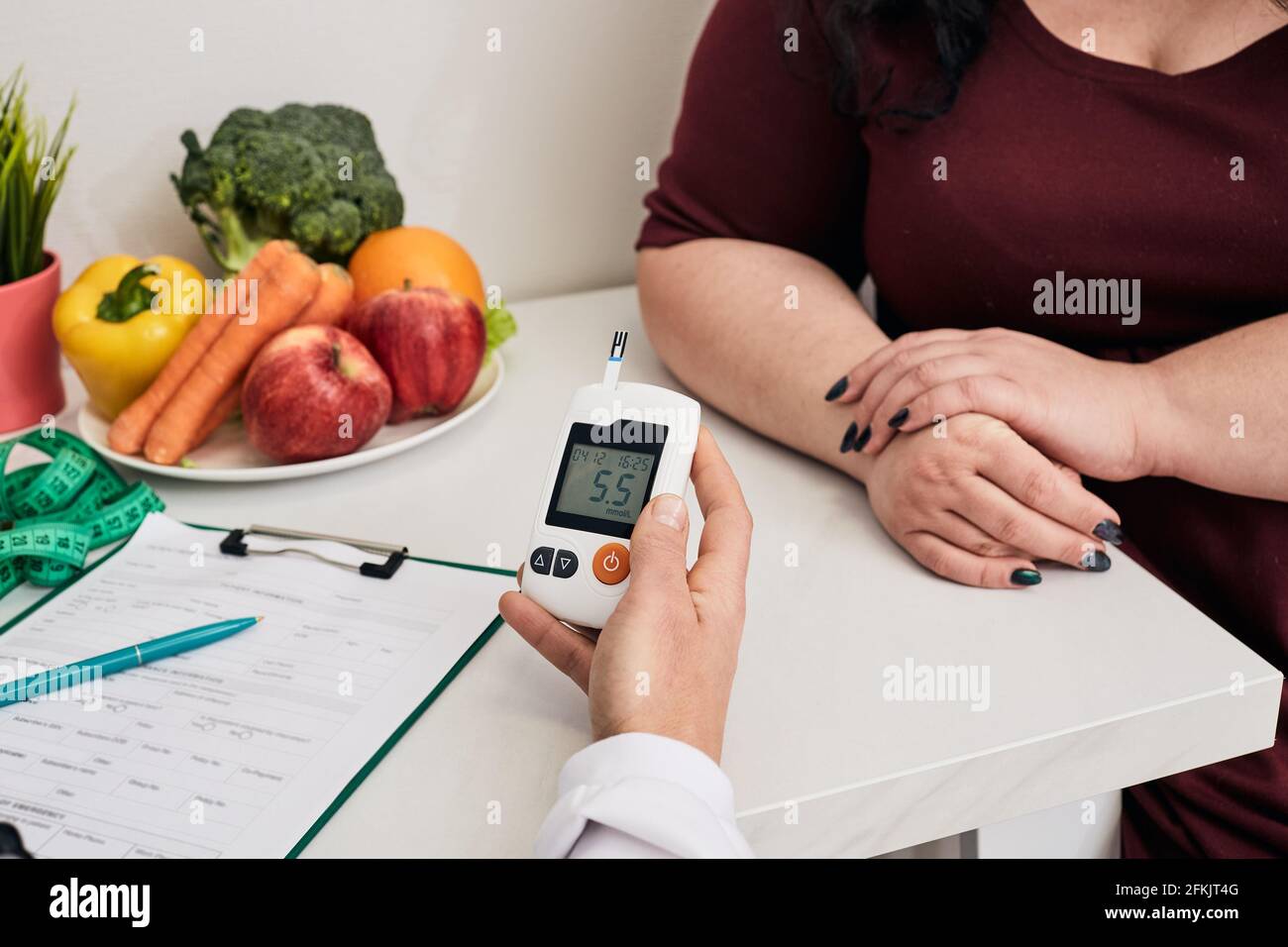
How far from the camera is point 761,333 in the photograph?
3.13 ft

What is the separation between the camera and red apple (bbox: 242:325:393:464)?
89 centimetres

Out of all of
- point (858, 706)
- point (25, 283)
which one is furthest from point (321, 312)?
point (858, 706)

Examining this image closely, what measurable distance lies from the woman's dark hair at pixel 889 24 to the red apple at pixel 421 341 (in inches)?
16.2

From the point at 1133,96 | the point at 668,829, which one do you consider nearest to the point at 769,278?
the point at 1133,96

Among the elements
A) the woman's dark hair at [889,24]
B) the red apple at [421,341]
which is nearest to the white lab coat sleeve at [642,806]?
the red apple at [421,341]

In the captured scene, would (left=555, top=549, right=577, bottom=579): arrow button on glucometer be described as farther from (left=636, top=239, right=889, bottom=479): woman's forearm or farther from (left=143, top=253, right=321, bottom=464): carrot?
(left=143, top=253, right=321, bottom=464): carrot

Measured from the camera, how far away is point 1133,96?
837 millimetres

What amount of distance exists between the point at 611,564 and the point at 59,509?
20.0 inches

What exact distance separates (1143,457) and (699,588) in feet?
Answer: 1.29

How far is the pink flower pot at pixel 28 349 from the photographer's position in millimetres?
984

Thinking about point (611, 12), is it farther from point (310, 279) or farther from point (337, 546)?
point (337, 546)

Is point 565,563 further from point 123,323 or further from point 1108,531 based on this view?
point 123,323

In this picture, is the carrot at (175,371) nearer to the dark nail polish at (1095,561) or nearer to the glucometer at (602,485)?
the glucometer at (602,485)

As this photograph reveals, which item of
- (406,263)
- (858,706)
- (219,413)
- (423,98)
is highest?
(423,98)
